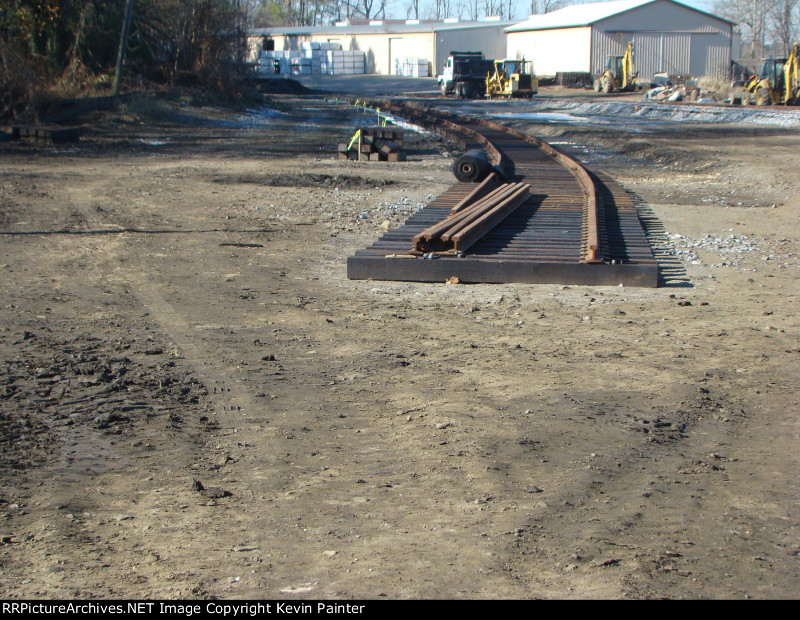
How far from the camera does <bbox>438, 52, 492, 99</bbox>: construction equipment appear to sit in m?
54.8

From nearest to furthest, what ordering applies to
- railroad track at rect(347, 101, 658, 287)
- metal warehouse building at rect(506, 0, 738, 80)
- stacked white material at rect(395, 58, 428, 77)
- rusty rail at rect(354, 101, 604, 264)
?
railroad track at rect(347, 101, 658, 287) < rusty rail at rect(354, 101, 604, 264) < metal warehouse building at rect(506, 0, 738, 80) < stacked white material at rect(395, 58, 428, 77)

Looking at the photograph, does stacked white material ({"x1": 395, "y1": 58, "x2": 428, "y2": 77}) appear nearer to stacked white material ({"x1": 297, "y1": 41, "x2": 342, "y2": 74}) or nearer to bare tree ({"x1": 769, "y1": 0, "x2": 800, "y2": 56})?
stacked white material ({"x1": 297, "y1": 41, "x2": 342, "y2": 74})

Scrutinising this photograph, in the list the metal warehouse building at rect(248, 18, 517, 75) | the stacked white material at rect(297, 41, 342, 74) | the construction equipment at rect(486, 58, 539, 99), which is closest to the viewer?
the construction equipment at rect(486, 58, 539, 99)

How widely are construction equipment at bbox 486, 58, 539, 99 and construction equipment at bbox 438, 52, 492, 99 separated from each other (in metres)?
0.74

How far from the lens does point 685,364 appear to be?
674cm

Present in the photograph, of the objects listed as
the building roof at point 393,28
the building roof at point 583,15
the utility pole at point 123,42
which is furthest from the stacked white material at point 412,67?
the utility pole at point 123,42

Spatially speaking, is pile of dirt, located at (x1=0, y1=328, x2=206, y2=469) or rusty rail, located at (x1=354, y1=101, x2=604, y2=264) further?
rusty rail, located at (x1=354, y1=101, x2=604, y2=264)

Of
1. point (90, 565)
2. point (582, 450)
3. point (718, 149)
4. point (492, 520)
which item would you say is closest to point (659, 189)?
point (718, 149)

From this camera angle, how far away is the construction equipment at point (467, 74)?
5484 centimetres

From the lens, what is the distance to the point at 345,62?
89.4m

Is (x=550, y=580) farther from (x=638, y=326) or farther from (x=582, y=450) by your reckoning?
(x=638, y=326)

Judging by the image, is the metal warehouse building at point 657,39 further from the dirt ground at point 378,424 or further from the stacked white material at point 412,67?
the dirt ground at point 378,424

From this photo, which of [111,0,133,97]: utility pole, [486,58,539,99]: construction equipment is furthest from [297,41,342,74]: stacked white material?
[111,0,133,97]: utility pole
